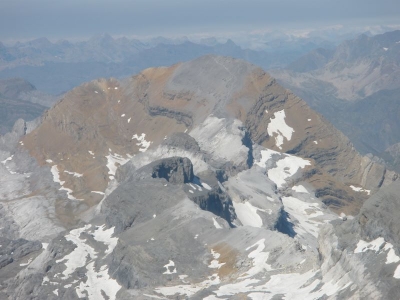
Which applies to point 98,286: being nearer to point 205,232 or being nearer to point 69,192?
point 205,232

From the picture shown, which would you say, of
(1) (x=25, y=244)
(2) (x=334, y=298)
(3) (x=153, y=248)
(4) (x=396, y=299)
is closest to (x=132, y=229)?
(3) (x=153, y=248)

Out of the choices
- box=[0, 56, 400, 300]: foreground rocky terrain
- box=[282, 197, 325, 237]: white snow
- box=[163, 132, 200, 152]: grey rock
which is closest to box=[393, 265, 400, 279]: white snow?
box=[0, 56, 400, 300]: foreground rocky terrain

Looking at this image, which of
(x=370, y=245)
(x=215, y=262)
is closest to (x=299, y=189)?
(x=215, y=262)

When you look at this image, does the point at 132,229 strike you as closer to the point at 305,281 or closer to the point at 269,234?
the point at 269,234

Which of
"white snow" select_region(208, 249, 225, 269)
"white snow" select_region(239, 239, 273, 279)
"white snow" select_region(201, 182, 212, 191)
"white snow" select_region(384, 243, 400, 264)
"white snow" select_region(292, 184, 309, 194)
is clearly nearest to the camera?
"white snow" select_region(384, 243, 400, 264)

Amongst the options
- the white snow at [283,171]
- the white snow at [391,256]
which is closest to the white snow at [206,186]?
the white snow at [283,171]

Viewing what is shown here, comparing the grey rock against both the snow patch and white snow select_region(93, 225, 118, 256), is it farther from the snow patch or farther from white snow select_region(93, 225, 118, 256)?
white snow select_region(93, 225, 118, 256)
